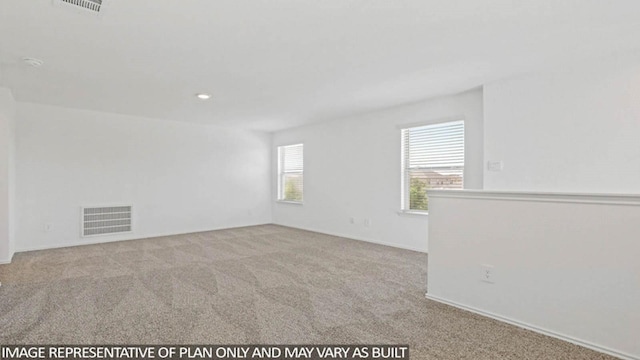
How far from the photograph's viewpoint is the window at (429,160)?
4645mm

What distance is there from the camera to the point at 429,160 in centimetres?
496

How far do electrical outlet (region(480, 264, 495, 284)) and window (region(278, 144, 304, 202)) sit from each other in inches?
195

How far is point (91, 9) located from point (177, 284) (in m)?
2.50

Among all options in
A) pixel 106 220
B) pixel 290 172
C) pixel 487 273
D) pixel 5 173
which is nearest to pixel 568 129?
pixel 487 273

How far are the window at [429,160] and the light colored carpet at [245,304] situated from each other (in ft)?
3.13

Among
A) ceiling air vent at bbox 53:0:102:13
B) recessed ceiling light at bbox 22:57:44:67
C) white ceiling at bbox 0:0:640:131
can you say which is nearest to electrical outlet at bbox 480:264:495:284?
white ceiling at bbox 0:0:640:131

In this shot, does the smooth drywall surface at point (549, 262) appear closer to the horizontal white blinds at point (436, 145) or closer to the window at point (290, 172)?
the horizontal white blinds at point (436, 145)

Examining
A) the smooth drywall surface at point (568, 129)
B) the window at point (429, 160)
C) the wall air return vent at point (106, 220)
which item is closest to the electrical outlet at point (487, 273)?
the smooth drywall surface at point (568, 129)

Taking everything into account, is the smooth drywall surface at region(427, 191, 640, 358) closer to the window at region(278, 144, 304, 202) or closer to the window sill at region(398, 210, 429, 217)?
the window sill at region(398, 210, 429, 217)

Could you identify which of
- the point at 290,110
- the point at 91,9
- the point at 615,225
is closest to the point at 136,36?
the point at 91,9

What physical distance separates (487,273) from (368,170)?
10.7 ft

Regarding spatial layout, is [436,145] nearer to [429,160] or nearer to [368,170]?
[429,160]

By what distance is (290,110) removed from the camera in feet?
18.2

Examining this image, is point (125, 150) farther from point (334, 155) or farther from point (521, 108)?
point (521, 108)
